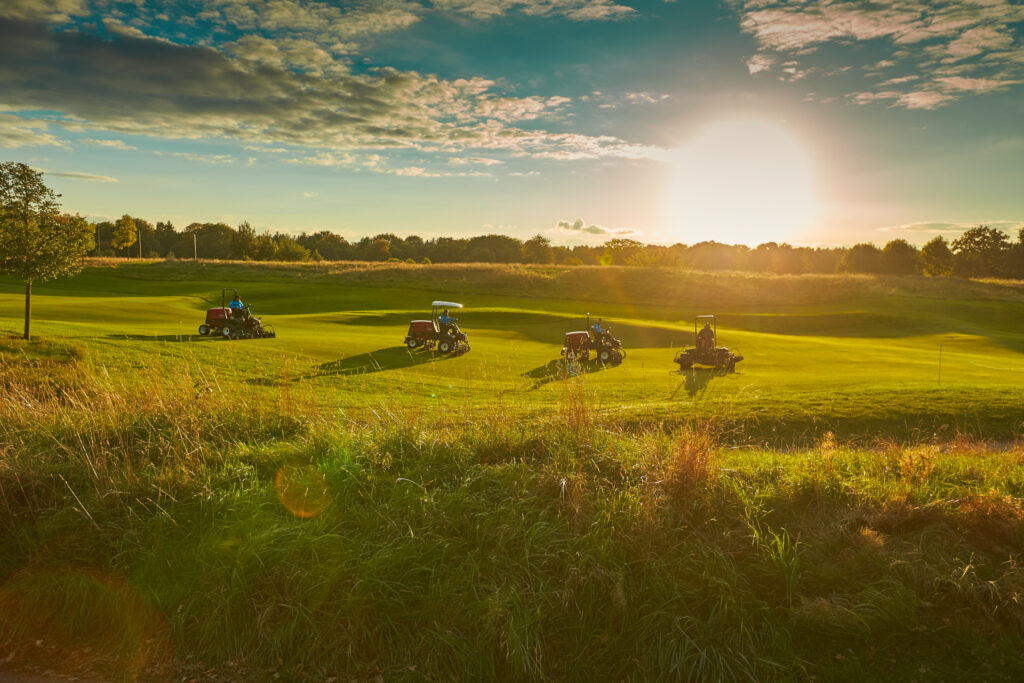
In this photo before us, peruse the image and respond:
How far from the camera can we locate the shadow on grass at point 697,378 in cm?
1869

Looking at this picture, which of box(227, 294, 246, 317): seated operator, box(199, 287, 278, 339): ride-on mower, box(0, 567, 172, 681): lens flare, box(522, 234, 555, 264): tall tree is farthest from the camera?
box(522, 234, 555, 264): tall tree

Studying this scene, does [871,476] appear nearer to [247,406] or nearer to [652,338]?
[247,406]

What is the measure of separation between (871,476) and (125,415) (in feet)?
28.7

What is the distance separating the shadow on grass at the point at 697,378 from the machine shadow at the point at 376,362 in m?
7.54

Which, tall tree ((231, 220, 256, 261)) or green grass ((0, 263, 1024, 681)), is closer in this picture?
green grass ((0, 263, 1024, 681))

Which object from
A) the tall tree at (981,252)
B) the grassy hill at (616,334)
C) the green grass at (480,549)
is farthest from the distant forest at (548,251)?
the green grass at (480,549)

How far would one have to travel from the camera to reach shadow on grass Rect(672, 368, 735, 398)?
61.3ft

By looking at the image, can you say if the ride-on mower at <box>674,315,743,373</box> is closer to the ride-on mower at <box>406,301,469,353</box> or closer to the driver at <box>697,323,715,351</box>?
the driver at <box>697,323,715,351</box>

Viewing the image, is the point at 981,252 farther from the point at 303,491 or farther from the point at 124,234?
the point at 124,234

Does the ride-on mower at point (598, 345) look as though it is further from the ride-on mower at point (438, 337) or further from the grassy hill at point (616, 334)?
the ride-on mower at point (438, 337)

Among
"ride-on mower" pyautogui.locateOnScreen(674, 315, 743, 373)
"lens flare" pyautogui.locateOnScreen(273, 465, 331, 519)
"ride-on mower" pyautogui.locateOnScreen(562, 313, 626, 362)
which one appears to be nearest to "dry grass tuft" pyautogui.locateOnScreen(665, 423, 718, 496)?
"lens flare" pyautogui.locateOnScreen(273, 465, 331, 519)

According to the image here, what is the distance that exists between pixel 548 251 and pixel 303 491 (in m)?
138

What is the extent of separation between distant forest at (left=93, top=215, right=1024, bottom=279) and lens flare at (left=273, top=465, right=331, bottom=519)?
4427 inches

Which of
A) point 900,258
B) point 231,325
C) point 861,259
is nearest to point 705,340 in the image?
point 231,325
